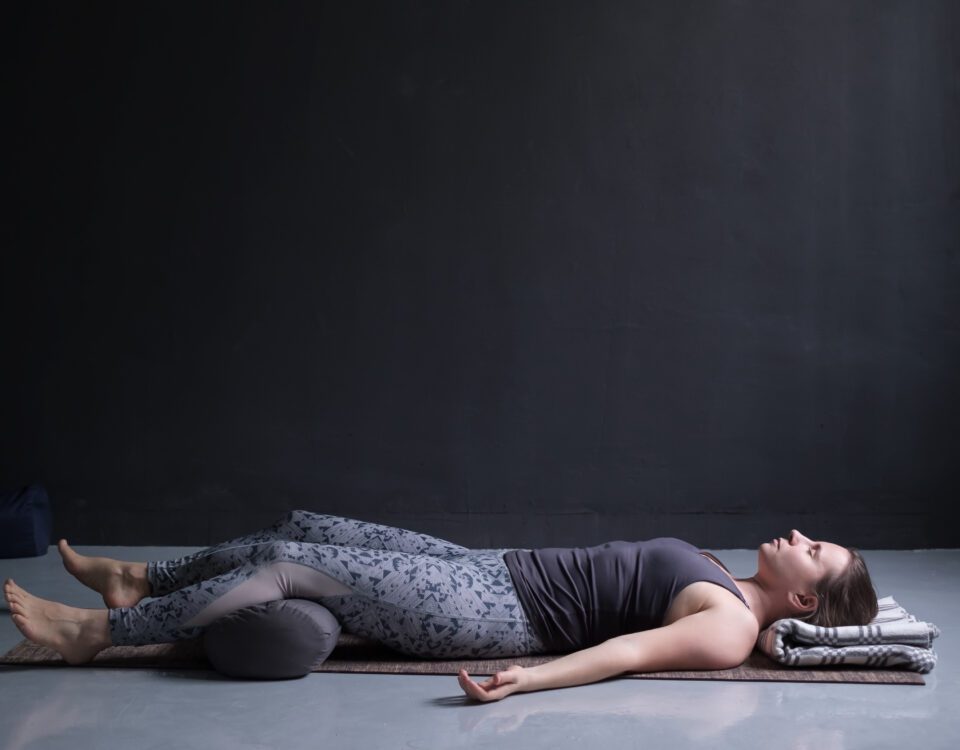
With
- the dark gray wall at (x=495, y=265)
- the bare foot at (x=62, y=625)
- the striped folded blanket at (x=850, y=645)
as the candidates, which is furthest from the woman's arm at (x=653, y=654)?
the dark gray wall at (x=495, y=265)

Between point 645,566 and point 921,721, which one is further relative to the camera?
point 645,566

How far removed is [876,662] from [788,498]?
60.8 inches

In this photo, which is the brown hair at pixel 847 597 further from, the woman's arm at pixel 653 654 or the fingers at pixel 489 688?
the fingers at pixel 489 688

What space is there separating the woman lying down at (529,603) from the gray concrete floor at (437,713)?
86 millimetres

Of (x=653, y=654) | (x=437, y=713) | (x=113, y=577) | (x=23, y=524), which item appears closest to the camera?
(x=437, y=713)

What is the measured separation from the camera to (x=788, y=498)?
4402mm

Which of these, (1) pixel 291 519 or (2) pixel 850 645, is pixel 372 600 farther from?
(2) pixel 850 645

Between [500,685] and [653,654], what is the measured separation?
39cm

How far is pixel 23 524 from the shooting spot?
418 centimetres

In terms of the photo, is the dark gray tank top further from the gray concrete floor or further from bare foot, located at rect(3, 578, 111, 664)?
bare foot, located at rect(3, 578, 111, 664)

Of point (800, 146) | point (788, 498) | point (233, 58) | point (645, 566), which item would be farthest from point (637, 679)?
Result: point (233, 58)

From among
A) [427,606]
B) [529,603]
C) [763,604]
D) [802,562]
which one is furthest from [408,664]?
[802,562]

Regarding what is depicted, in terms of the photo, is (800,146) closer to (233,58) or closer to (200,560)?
(233,58)

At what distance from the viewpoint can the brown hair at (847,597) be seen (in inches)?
114
